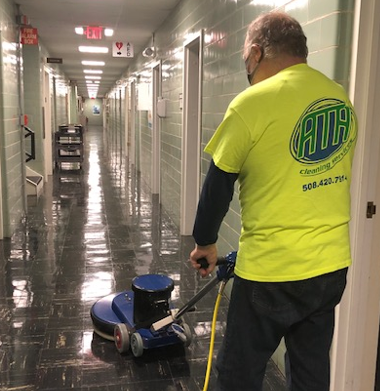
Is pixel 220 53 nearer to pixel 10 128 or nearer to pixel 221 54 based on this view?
pixel 221 54

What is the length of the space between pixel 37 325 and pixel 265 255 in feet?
7.42

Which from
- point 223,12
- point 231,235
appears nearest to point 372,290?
point 231,235

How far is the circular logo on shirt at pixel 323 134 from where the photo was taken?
148 cm

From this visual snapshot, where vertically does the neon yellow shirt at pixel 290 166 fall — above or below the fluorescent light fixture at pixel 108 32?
below

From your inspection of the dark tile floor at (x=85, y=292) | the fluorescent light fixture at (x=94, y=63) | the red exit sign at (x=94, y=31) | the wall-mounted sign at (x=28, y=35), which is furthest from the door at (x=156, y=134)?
the fluorescent light fixture at (x=94, y=63)

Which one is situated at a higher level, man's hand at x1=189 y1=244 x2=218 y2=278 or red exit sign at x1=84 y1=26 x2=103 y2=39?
red exit sign at x1=84 y1=26 x2=103 y2=39

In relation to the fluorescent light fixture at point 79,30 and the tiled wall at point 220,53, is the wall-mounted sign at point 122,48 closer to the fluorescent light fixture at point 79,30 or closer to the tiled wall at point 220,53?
the tiled wall at point 220,53

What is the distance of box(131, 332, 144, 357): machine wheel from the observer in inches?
109

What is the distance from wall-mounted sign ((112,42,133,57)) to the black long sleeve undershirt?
8.25 m

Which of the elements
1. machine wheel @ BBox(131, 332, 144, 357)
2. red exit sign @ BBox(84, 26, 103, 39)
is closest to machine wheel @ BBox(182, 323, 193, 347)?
machine wheel @ BBox(131, 332, 144, 357)

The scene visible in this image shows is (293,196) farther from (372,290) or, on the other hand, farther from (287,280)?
(372,290)

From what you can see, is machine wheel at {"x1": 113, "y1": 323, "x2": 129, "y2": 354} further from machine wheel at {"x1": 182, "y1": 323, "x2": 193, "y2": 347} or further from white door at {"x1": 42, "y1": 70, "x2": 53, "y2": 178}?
white door at {"x1": 42, "y1": 70, "x2": 53, "y2": 178}

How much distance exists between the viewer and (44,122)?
988cm

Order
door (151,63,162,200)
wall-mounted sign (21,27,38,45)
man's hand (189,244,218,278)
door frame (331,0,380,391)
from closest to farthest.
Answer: man's hand (189,244,218,278) < door frame (331,0,380,391) < wall-mounted sign (21,27,38,45) < door (151,63,162,200)
